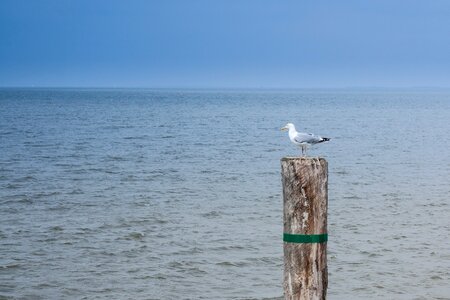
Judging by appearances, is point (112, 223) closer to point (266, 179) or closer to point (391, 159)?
point (266, 179)

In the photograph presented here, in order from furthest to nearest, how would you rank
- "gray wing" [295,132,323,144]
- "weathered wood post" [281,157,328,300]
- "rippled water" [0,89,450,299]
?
1. "rippled water" [0,89,450,299]
2. "gray wing" [295,132,323,144]
3. "weathered wood post" [281,157,328,300]

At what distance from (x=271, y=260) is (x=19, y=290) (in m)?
4.44

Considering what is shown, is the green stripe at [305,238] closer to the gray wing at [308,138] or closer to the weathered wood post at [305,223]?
the weathered wood post at [305,223]

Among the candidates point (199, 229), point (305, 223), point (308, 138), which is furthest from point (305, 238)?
point (199, 229)

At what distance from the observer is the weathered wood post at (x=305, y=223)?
291 inches

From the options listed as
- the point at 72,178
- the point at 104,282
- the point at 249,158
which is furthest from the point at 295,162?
the point at 249,158

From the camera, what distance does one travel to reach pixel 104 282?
547 inches

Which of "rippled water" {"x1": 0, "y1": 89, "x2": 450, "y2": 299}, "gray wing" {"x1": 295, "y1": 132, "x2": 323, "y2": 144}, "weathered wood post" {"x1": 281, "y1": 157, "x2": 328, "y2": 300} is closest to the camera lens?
"weathered wood post" {"x1": 281, "y1": 157, "x2": 328, "y2": 300}

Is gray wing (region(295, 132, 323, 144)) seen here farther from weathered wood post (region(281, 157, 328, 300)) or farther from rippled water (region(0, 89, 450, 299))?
rippled water (region(0, 89, 450, 299))

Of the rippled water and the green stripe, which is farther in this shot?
the rippled water

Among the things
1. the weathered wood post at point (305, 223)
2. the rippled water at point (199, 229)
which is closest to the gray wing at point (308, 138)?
the weathered wood post at point (305, 223)

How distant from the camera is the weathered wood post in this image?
24.2 feet

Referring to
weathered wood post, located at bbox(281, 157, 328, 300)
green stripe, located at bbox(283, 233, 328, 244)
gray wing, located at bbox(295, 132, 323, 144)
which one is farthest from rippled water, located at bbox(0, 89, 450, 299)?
green stripe, located at bbox(283, 233, 328, 244)

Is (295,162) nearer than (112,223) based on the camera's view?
Yes
